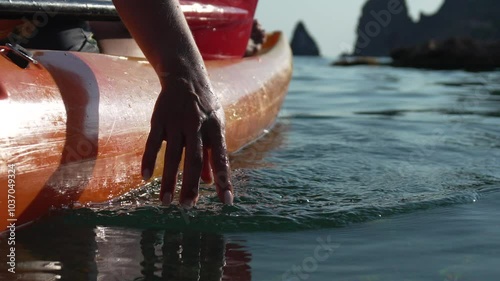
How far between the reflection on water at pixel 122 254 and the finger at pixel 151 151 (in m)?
0.34

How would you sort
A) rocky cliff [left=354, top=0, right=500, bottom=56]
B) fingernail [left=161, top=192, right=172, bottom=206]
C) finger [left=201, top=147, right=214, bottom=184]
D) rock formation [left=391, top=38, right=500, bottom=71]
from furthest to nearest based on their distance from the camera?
rocky cliff [left=354, top=0, right=500, bottom=56] < rock formation [left=391, top=38, right=500, bottom=71] < finger [left=201, top=147, right=214, bottom=184] < fingernail [left=161, top=192, right=172, bottom=206]

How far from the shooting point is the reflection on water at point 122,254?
86.0 inches

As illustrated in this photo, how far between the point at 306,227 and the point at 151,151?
3.13 feet

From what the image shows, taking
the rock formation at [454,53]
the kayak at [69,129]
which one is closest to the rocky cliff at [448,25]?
the rock formation at [454,53]

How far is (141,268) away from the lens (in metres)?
2.23

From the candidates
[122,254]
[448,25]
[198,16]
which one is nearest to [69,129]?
[122,254]

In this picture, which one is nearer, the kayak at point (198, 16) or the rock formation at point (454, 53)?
the kayak at point (198, 16)

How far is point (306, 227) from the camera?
2.79m

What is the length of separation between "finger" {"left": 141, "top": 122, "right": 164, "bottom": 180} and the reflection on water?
1.12 ft

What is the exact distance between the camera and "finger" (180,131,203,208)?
1.97 metres

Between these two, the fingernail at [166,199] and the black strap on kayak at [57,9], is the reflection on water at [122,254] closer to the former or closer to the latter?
the fingernail at [166,199]

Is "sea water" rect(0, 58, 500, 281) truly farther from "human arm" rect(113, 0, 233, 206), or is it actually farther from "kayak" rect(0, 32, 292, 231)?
"human arm" rect(113, 0, 233, 206)

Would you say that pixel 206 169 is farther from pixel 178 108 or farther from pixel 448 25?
pixel 448 25

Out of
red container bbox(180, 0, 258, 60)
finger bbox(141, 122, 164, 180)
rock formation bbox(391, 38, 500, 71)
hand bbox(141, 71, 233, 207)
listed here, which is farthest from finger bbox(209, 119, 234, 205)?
rock formation bbox(391, 38, 500, 71)
